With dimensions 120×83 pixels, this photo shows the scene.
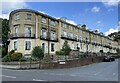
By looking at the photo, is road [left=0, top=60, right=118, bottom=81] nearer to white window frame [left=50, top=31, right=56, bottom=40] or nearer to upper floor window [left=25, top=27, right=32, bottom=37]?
upper floor window [left=25, top=27, right=32, bottom=37]

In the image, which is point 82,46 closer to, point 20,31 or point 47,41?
point 47,41

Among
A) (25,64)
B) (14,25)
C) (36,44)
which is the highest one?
(14,25)

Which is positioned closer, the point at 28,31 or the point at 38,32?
the point at 28,31

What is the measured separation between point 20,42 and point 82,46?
3034 cm

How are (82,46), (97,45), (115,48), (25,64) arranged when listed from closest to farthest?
(25,64), (82,46), (97,45), (115,48)

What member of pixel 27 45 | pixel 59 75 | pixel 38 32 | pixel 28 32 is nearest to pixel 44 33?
pixel 38 32

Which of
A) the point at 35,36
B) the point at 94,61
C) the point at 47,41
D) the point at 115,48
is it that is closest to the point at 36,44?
the point at 35,36

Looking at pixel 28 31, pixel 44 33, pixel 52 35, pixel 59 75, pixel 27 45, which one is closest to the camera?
pixel 59 75

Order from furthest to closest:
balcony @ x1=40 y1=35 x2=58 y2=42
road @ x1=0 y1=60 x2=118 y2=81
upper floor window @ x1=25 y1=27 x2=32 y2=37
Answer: balcony @ x1=40 y1=35 x2=58 y2=42
upper floor window @ x1=25 y1=27 x2=32 y2=37
road @ x1=0 y1=60 x2=118 y2=81

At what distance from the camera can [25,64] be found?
34438mm

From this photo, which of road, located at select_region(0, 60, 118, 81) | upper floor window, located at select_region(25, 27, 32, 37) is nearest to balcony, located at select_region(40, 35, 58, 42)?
upper floor window, located at select_region(25, 27, 32, 37)

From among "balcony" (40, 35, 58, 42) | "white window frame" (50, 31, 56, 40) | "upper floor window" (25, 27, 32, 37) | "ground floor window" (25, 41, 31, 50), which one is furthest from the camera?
"white window frame" (50, 31, 56, 40)

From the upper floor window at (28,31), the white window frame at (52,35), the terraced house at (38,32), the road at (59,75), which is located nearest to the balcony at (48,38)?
the terraced house at (38,32)

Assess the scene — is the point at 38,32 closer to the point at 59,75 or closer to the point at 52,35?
the point at 52,35
